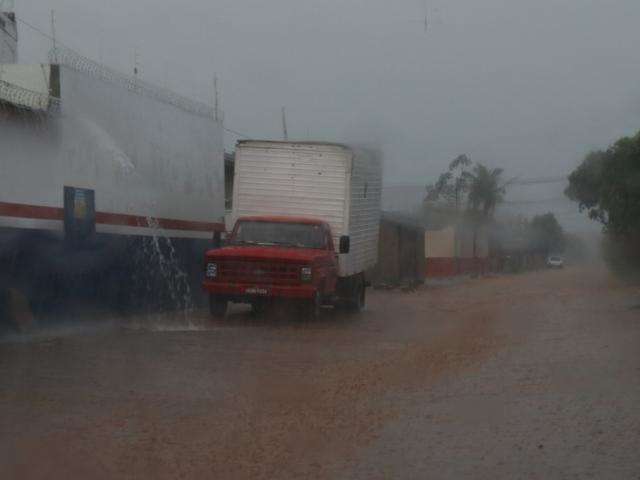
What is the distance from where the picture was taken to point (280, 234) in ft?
61.5

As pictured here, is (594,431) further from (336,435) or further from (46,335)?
(46,335)

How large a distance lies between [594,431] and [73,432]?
14.5 feet

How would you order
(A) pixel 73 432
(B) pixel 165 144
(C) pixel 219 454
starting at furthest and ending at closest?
(B) pixel 165 144, (A) pixel 73 432, (C) pixel 219 454

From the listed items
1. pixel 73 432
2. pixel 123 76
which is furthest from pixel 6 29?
pixel 73 432

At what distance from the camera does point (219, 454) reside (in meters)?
7.62

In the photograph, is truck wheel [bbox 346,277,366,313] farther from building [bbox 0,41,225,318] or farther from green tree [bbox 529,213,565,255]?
green tree [bbox 529,213,565,255]

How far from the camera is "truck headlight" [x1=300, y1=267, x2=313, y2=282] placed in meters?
17.4

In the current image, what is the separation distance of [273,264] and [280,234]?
1.32 metres

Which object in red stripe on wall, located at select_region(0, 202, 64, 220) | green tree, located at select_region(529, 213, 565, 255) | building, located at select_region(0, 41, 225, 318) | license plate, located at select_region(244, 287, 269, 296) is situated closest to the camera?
red stripe on wall, located at select_region(0, 202, 64, 220)

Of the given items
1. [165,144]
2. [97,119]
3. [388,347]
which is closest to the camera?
[388,347]

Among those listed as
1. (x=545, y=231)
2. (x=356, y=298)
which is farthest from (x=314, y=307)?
(x=545, y=231)

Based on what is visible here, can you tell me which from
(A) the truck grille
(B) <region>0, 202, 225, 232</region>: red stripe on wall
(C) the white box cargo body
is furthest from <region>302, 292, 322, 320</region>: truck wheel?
(B) <region>0, 202, 225, 232</region>: red stripe on wall

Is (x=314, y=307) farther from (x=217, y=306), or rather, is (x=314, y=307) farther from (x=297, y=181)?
(x=297, y=181)

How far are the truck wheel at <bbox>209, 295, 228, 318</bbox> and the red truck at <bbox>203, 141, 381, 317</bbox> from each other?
2 cm
